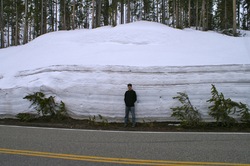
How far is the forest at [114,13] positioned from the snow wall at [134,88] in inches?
958

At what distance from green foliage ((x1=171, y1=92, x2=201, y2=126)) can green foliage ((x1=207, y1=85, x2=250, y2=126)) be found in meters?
0.63

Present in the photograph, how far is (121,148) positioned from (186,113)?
15.2 ft

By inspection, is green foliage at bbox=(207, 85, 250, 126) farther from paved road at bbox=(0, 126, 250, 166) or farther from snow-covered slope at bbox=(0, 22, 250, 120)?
paved road at bbox=(0, 126, 250, 166)

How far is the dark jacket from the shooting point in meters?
10.1

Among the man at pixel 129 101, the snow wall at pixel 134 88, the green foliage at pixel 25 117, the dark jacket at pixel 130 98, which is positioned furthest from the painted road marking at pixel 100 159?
the green foliage at pixel 25 117

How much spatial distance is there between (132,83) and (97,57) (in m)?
5.02

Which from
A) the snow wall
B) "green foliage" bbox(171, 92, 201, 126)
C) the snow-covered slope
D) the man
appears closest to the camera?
"green foliage" bbox(171, 92, 201, 126)

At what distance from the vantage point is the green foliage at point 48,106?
36.3 feet

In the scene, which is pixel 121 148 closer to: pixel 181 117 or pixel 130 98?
pixel 130 98

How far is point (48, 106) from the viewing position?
11.3 meters

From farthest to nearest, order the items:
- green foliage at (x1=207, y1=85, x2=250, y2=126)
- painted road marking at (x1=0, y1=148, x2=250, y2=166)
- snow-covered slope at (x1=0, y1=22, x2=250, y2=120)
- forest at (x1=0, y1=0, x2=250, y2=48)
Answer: forest at (x1=0, y1=0, x2=250, y2=48) → snow-covered slope at (x1=0, y1=22, x2=250, y2=120) → green foliage at (x1=207, y1=85, x2=250, y2=126) → painted road marking at (x1=0, y1=148, x2=250, y2=166)

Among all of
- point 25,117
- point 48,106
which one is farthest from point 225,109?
point 25,117

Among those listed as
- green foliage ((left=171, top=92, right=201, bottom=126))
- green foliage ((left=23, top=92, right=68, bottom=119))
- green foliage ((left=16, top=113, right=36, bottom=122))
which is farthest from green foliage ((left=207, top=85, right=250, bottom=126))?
green foliage ((left=16, top=113, right=36, bottom=122))

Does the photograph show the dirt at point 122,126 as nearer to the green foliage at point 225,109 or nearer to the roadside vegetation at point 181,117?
the roadside vegetation at point 181,117
